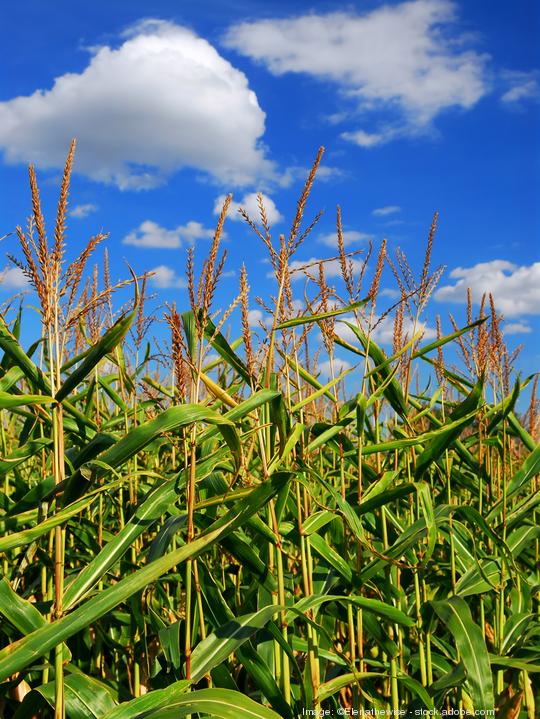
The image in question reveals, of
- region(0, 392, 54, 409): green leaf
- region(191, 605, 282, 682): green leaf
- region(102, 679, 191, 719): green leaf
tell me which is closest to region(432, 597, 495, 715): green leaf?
region(191, 605, 282, 682): green leaf

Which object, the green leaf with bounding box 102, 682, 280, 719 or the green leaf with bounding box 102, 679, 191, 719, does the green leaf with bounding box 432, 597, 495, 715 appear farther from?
the green leaf with bounding box 102, 679, 191, 719

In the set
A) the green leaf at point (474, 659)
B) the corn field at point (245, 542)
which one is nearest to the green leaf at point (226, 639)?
the corn field at point (245, 542)

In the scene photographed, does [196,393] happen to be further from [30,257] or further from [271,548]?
[271,548]

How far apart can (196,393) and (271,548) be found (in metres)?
0.92

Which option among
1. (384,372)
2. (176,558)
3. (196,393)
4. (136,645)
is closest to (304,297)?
(384,372)

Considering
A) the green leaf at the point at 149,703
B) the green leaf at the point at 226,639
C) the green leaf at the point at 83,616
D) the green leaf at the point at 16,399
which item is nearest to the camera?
the green leaf at the point at 83,616

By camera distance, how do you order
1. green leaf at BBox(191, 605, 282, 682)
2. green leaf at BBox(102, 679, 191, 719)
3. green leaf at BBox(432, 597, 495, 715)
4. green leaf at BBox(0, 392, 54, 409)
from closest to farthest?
1. green leaf at BBox(0, 392, 54, 409)
2. green leaf at BBox(102, 679, 191, 719)
3. green leaf at BBox(191, 605, 282, 682)
4. green leaf at BBox(432, 597, 495, 715)

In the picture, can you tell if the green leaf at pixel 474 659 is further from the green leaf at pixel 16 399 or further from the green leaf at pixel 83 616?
the green leaf at pixel 16 399

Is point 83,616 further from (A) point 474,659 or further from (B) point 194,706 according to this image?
(A) point 474,659

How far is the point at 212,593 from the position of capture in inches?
93.3

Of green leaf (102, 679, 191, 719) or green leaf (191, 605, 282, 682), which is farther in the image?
green leaf (191, 605, 282, 682)

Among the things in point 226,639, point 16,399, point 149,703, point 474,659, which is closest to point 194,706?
point 149,703

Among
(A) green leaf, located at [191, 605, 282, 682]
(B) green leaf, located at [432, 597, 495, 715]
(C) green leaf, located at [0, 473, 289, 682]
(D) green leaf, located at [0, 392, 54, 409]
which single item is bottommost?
(B) green leaf, located at [432, 597, 495, 715]

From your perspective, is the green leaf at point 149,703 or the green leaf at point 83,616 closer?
the green leaf at point 83,616
